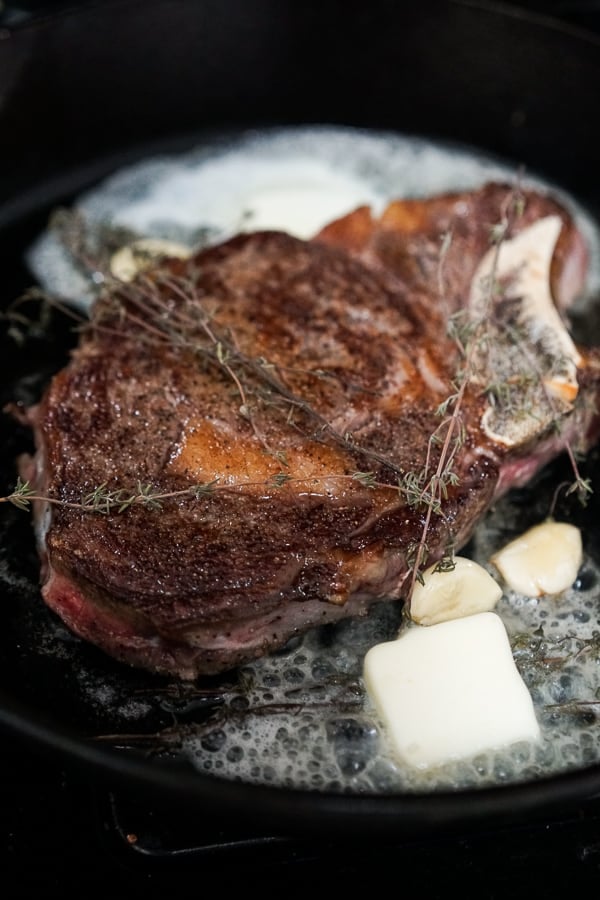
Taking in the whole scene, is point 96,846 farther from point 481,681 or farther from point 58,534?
point 481,681

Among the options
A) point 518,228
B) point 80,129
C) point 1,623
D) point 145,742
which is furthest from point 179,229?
point 145,742

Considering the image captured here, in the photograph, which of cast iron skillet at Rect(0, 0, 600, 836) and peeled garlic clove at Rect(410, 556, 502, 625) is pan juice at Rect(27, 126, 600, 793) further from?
cast iron skillet at Rect(0, 0, 600, 836)

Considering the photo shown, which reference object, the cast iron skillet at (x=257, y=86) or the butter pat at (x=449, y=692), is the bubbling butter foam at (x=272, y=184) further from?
the butter pat at (x=449, y=692)

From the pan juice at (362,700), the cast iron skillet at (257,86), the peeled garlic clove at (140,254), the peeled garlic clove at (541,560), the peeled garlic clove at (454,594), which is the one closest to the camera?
the pan juice at (362,700)

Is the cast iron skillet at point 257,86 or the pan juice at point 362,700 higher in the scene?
the cast iron skillet at point 257,86

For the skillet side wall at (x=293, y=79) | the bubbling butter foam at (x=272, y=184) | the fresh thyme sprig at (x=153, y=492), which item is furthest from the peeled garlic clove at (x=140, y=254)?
the fresh thyme sprig at (x=153, y=492)

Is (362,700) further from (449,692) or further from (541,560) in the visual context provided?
(541,560)
